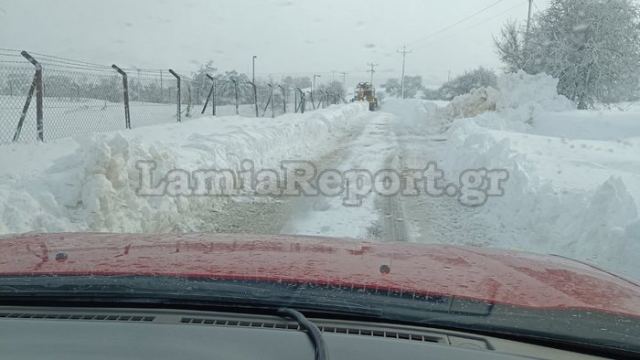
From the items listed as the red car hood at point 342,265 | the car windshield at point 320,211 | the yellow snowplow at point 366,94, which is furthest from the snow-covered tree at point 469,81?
the red car hood at point 342,265

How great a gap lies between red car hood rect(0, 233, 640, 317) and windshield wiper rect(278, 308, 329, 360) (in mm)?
244

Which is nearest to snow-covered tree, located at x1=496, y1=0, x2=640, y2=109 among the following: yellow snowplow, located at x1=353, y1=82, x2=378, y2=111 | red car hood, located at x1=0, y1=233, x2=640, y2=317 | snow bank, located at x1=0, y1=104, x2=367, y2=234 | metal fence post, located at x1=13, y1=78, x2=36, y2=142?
snow bank, located at x1=0, y1=104, x2=367, y2=234

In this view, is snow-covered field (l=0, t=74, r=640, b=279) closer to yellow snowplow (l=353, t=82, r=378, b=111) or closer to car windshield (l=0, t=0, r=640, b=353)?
car windshield (l=0, t=0, r=640, b=353)

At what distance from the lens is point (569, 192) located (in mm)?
8164

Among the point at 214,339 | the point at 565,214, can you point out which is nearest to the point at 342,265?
the point at 214,339

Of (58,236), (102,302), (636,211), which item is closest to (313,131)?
(636,211)

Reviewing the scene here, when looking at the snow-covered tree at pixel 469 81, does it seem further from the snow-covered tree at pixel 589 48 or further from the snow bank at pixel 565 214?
the snow bank at pixel 565 214

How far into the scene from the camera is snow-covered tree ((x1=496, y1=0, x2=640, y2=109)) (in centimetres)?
2712

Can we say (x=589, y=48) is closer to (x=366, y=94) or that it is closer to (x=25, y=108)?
(x=25, y=108)

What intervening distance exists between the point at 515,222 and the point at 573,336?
625 cm

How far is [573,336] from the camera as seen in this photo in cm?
187

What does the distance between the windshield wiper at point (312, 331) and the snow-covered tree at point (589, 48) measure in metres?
28.6

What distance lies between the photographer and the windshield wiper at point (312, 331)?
1.61 metres

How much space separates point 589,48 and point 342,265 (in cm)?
2835
